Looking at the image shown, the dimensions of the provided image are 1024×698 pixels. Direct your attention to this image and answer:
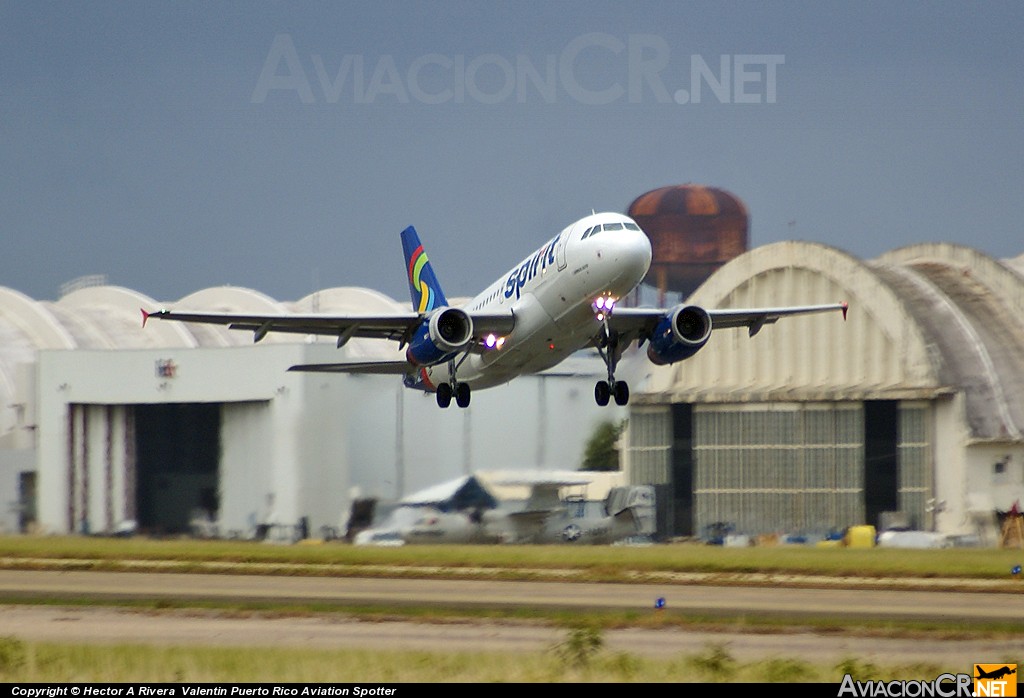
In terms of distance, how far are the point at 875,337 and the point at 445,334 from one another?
38.9 m

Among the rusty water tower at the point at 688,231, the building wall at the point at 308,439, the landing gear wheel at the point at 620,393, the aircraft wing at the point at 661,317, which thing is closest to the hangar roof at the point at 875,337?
the building wall at the point at 308,439

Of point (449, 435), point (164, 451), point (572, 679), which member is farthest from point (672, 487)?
point (572, 679)

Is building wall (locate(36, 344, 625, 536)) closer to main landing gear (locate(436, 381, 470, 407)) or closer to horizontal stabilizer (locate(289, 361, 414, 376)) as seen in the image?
horizontal stabilizer (locate(289, 361, 414, 376))

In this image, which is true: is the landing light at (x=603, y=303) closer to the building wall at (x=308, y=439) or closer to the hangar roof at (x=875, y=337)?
the building wall at (x=308, y=439)

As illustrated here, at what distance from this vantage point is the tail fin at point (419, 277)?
4928cm

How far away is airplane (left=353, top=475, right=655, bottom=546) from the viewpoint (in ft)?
179

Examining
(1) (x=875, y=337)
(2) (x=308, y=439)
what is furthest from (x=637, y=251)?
(1) (x=875, y=337)

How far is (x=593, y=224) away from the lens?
34.9 metres

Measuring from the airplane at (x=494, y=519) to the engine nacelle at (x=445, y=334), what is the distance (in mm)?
17463

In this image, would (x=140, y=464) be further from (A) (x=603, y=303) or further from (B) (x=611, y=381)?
(A) (x=603, y=303)

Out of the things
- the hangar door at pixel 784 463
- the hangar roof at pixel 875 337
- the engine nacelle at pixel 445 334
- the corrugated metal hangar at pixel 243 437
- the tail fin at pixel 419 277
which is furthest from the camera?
the hangar roof at pixel 875 337

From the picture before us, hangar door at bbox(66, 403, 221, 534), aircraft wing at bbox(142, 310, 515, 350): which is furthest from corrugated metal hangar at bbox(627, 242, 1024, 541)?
aircraft wing at bbox(142, 310, 515, 350)

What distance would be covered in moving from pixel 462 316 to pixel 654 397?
38573 millimetres

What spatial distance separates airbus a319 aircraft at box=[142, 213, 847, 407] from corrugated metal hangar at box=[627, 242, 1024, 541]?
26618 millimetres
